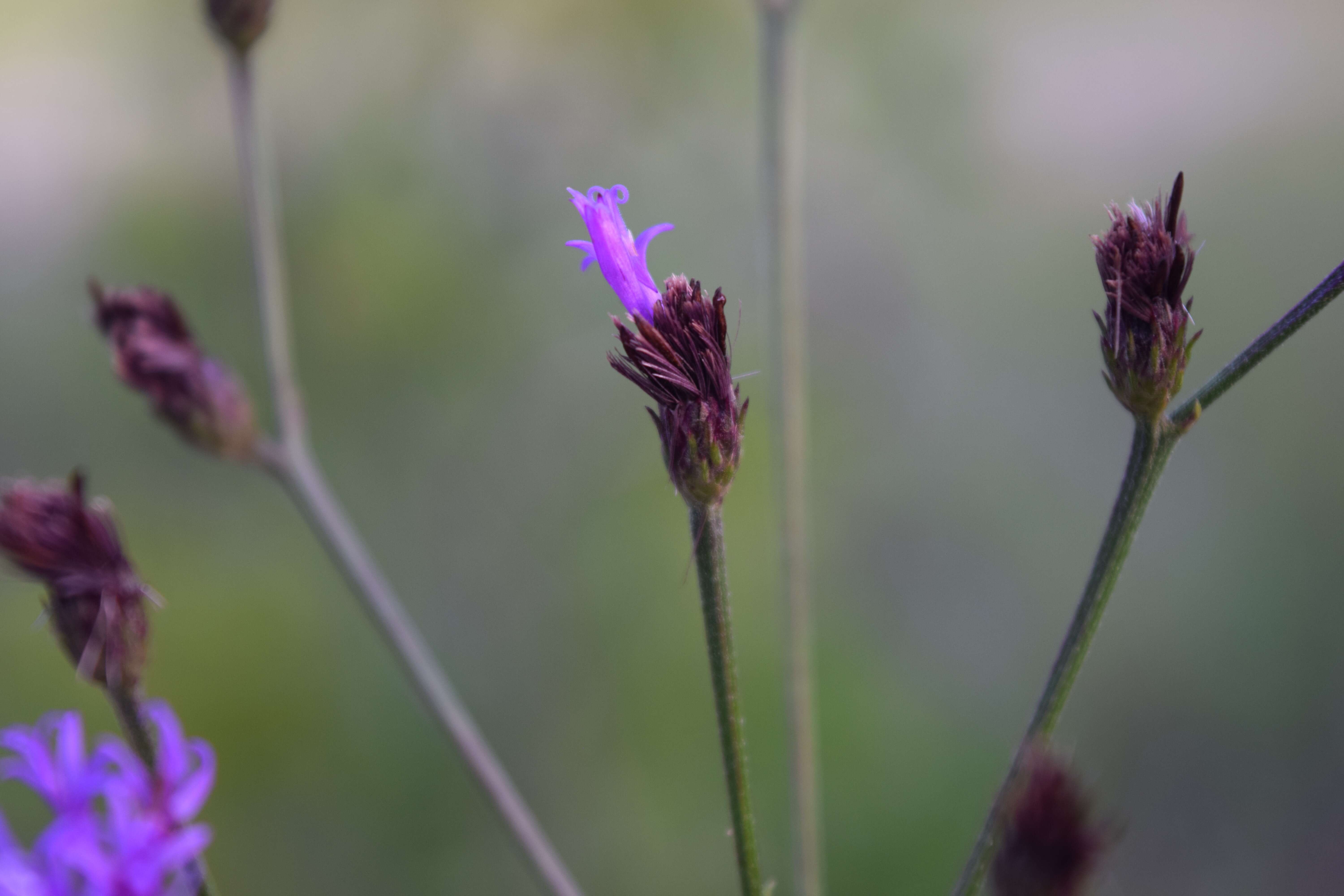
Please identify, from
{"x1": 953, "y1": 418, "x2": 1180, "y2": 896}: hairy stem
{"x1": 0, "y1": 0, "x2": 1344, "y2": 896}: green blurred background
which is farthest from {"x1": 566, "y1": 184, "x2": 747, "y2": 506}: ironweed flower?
{"x1": 0, "y1": 0, "x2": 1344, "y2": 896}: green blurred background

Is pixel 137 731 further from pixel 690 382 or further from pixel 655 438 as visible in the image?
pixel 655 438

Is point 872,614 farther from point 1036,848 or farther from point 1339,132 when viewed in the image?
point 1036,848

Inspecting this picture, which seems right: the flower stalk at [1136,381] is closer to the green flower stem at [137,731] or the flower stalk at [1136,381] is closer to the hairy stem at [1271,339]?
the hairy stem at [1271,339]

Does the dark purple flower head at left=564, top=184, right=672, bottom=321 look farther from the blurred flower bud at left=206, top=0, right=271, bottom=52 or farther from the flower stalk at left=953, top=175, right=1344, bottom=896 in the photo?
the blurred flower bud at left=206, top=0, right=271, bottom=52

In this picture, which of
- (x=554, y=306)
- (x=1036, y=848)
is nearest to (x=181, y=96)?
(x=554, y=306)

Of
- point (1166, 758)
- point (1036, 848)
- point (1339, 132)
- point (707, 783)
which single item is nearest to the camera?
point (1036, 848)

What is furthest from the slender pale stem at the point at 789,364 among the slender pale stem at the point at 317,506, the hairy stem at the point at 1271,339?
the hairy stem at the point at 1271,339
